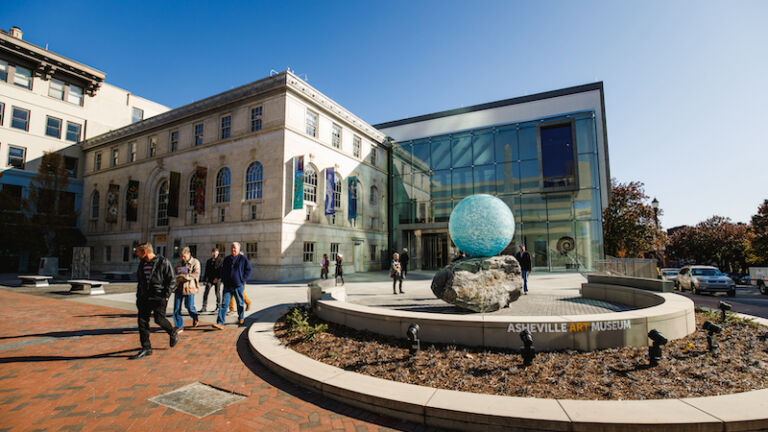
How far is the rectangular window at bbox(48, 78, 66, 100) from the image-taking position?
112 feet

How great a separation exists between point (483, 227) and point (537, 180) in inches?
848

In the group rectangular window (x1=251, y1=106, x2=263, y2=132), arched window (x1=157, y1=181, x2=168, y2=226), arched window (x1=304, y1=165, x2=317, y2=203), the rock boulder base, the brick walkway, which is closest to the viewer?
the brick walkway

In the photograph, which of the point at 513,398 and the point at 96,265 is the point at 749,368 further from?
the point at 96,265

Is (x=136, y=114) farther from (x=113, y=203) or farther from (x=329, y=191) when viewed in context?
(x=329, y=191)

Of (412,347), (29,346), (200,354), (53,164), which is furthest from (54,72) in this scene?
(412,347)

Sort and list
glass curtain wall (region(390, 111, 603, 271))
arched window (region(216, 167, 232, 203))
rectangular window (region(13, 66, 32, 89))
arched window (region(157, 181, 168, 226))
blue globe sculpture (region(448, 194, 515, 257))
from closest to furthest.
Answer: blue globe sculpture (region(448, 194, 515, 257)) → arched window (region(216, 167, 232, 203)) → glass curtain wall (region(390, 111, 603, 271)) → arched window (region(157, 181, 168, 226)) → rectangular window (region(13, 66, 32, 89))

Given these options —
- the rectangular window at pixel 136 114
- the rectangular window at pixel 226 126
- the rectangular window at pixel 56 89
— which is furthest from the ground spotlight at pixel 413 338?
the rectangular window at pixel 136 114

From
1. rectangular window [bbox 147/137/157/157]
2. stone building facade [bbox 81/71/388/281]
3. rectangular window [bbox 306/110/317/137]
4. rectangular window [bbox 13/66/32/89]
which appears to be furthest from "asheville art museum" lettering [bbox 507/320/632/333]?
rectangular window [bbox 13/66/32/89]

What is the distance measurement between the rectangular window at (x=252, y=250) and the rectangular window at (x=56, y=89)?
30.1 metres

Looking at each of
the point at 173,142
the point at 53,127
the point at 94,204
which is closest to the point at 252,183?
the point at 173,142

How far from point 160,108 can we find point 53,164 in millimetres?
16052

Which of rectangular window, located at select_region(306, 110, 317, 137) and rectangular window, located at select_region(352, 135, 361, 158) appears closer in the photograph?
rectangular window, located at select_region(306, 110, 317, 137)

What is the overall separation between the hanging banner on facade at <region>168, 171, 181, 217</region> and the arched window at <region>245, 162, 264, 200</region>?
278 inches

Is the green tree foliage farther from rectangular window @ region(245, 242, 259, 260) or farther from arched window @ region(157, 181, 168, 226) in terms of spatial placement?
arched window @ region(157, 181, 168, 226)
